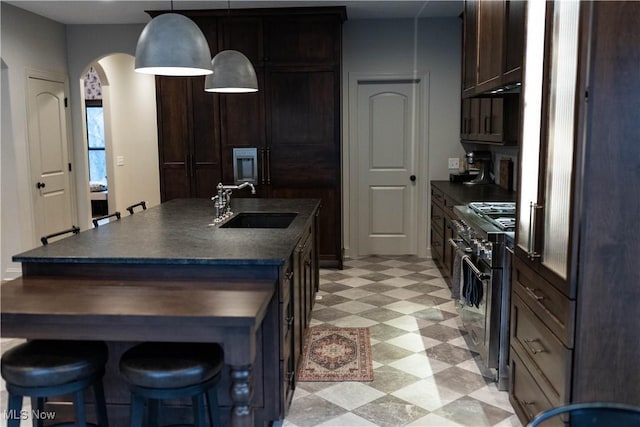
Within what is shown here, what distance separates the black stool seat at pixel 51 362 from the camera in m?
1.89

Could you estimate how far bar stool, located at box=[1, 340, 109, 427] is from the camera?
189 cm

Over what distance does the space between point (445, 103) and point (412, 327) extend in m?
3.04

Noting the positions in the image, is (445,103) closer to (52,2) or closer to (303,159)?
(303,159)

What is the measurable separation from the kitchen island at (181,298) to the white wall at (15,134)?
2.64m

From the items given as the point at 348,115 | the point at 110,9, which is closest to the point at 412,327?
the point at 348,115

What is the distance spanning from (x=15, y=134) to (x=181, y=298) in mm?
4207

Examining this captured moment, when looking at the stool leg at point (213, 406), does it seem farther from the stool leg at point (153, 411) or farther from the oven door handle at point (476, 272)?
the oven door handle at point (476, 272)

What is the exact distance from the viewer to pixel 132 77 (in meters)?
7.73

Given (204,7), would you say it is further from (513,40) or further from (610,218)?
(610,218)

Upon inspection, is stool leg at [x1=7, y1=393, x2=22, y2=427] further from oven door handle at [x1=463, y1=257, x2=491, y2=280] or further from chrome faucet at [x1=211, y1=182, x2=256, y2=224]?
oven door handle at [x1=463, y1=257, x2=491, y2=280]

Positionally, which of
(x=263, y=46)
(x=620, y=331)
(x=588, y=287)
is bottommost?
(x=620, y=331)

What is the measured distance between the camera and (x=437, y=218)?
5.62m

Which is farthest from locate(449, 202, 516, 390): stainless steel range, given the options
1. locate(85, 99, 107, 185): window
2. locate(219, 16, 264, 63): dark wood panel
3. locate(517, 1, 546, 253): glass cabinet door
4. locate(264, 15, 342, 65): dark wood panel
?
locate(85, 99, 107, 185): window

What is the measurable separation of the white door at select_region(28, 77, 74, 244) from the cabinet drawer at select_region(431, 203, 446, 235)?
414cm
